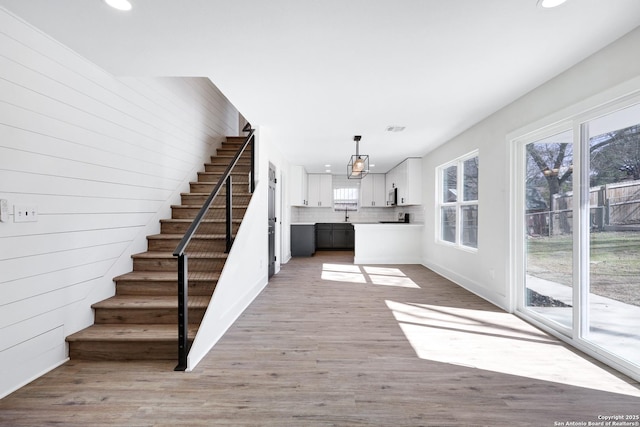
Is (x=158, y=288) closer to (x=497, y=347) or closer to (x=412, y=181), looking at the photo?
(x=497, y=347)

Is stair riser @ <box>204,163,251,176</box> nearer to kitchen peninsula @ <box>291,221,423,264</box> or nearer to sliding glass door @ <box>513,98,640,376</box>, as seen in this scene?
kitchen peninsula @ <box>291,221,423,264</box>

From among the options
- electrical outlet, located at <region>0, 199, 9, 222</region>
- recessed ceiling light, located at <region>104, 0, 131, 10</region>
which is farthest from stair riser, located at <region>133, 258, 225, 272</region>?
recessed ceiling light, located at <region>104, 0, 131, 10</region>

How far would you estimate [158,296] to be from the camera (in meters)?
2.89

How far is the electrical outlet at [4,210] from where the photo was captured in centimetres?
189

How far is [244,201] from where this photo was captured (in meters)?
4.15

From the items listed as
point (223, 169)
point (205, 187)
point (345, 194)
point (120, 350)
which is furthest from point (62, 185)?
point (345, 194)

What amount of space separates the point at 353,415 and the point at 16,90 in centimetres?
304

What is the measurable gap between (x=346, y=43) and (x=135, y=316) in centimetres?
288

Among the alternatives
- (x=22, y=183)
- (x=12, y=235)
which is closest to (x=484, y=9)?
(x=22, y=183)

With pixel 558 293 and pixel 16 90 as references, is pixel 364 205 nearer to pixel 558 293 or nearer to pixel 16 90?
→ pixel 558 293

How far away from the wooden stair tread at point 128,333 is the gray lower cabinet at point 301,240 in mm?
5403

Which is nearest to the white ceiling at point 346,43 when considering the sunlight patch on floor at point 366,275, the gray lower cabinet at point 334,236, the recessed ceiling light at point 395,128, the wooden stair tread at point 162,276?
the recessed ceiling light at point 395,128

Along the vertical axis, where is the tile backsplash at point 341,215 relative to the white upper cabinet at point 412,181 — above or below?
below

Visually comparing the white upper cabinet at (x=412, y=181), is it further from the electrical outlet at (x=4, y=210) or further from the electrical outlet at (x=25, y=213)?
the electrical outlet at (x=4, y=210)
